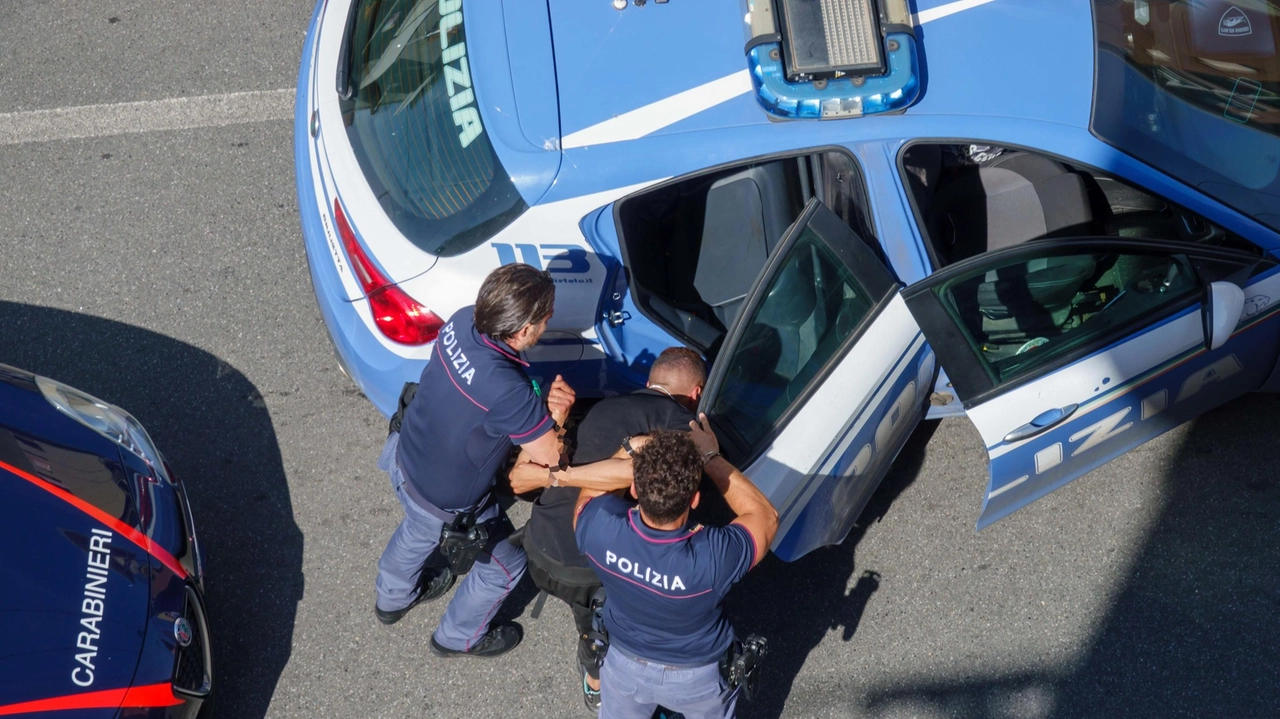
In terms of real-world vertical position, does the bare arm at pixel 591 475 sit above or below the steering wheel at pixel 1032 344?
above

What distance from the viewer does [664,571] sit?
2633 millimetres

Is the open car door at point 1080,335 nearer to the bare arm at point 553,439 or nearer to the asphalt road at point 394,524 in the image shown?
the asphalt road at point 394,524

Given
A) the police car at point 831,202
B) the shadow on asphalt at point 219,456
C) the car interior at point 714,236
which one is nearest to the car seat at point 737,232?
the car interior at point 714,236

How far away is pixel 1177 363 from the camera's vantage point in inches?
137

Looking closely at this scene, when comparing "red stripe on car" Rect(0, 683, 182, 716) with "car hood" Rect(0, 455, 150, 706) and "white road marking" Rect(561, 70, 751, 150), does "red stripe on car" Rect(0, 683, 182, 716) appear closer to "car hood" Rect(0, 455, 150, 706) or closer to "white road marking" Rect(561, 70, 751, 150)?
"car hood" Rect(0, 455, 150, 706)

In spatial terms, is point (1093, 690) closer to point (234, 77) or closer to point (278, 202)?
point (278, 202)

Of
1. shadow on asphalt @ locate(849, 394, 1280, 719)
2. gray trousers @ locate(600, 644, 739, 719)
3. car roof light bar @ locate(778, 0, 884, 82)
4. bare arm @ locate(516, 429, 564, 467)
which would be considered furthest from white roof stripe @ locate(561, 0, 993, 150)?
shadow on asphalt @ locate(849, 394, 1280, 719)

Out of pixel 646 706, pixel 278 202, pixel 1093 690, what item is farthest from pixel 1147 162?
pixel 278 202

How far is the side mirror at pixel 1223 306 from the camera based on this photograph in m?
3.20

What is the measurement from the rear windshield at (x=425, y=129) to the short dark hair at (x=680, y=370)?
2.20 ft

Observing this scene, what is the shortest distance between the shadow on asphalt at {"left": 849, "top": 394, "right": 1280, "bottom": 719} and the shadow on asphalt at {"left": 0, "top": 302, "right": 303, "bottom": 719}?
2136 millimetres

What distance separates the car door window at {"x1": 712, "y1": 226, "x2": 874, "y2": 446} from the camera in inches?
120

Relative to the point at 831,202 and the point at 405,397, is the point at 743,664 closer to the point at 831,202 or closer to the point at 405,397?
the point at 405,397

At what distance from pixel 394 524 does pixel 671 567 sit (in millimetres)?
1785
